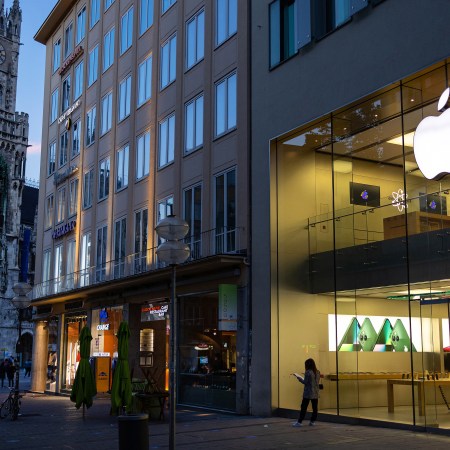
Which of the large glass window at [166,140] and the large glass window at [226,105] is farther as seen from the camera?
the large glass window at [166,140]

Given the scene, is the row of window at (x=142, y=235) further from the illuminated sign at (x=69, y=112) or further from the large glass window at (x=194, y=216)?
the illuminated sign at (x=69, y=112)

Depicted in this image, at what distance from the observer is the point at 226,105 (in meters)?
22.7

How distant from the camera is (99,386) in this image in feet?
93.6

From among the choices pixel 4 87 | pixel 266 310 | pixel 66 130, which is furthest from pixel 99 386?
pixel 4 87

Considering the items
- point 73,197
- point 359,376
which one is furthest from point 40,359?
point 359,376

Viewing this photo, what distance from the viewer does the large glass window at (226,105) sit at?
72.9ft

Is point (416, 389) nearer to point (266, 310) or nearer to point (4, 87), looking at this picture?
point (266, 310)

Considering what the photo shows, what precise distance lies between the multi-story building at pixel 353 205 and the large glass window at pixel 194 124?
3405mm

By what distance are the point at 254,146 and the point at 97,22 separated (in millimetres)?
16676

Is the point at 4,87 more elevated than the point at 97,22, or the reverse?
the point at 4,87

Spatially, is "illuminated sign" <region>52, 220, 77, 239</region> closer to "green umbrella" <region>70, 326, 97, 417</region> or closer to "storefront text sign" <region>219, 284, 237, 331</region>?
"green umbrella" <region>70, 326, 97, 417</region>

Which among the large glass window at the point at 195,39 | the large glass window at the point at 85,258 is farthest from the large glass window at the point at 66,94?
the large glass window at the point at 195,39

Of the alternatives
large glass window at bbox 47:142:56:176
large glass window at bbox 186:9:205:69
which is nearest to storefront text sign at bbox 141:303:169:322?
large glass window at bbox 186:9:205:69

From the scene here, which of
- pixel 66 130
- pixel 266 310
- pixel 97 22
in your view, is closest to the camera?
pixel 266 310
